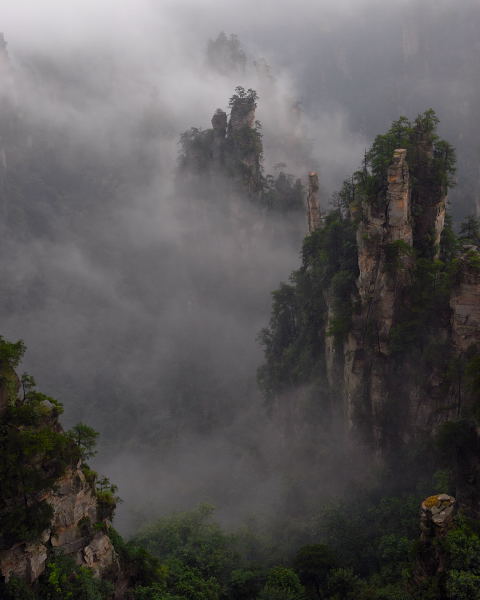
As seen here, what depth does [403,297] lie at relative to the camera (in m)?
39.6

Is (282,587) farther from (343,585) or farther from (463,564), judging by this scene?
(463,564)

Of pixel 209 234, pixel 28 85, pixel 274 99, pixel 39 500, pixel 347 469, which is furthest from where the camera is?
pixel 28 85

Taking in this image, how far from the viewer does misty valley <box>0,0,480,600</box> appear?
26.3 m

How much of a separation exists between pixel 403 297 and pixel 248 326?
47752 mm

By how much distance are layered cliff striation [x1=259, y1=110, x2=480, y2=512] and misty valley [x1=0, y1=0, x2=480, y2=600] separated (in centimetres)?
18

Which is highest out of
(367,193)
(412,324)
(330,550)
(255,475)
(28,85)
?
(28,85)

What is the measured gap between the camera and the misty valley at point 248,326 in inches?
1034

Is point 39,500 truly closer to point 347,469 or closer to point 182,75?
point 347,469

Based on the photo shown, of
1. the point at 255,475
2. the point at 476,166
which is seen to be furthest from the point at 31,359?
the point at 476,166

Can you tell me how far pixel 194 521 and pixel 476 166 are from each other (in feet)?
210

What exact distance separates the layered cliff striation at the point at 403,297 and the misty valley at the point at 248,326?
0.18 metres

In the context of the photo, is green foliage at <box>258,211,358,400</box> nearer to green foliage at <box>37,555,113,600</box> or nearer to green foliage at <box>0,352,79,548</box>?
green foliage at <box>0,352,79,548</box>

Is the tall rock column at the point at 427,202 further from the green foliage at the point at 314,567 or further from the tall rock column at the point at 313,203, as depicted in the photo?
the green foliage at the point at 314,567

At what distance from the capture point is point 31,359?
292 ft
